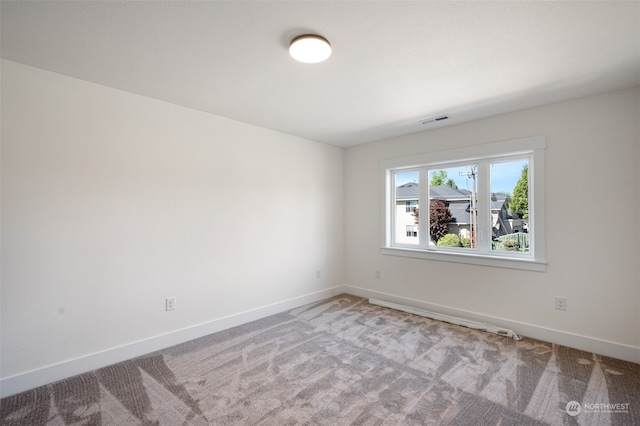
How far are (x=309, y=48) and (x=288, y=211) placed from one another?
7.84 ft

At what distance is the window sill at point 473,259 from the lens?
299 centimetres

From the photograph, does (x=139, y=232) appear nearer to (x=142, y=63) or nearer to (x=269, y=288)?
(x=142, y=63)

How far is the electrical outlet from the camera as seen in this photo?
283 centimetres

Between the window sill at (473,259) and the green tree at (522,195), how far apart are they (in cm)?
52

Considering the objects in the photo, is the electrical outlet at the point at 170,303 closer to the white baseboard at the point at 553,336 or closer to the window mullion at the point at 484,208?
the white baseboard at the point at 553,336

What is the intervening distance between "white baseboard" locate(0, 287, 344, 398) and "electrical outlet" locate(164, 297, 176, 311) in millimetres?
238

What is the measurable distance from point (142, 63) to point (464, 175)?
11.6 feet

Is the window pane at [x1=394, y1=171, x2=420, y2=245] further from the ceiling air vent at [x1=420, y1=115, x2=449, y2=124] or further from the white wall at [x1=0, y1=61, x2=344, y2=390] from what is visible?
the white wall at [x1=0, y1=61, x2=344, y2=390]

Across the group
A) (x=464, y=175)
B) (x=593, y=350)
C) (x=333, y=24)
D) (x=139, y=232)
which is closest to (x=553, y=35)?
(x=333, y=24)

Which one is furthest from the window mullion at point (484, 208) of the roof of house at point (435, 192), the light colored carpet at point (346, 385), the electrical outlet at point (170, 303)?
the electrical outlet at point (170, 303)

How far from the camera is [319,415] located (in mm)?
1857

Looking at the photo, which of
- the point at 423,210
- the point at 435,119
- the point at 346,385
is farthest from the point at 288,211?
the point at 346,385

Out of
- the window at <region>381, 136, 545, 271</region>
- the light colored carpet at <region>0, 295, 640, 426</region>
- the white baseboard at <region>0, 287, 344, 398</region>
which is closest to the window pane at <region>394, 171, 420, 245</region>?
the window at <region>381, 136, 545, 271</region>

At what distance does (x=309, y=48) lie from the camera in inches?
73.8
